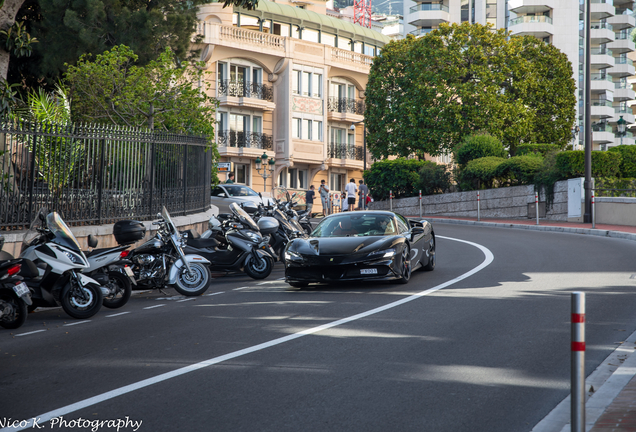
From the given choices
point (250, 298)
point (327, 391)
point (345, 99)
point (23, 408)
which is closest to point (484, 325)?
point (327, 391)

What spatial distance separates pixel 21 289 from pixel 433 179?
3252 centimetres

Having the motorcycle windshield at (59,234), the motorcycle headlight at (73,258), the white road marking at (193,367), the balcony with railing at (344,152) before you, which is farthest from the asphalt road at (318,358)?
the balcony with railing at (344,152)

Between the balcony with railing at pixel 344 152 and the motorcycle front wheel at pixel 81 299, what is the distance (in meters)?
44.9

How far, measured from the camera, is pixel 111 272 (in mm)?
10422

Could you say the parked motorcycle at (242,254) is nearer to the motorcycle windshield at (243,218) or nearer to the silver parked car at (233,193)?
the motorcycle windshield at (243,218)

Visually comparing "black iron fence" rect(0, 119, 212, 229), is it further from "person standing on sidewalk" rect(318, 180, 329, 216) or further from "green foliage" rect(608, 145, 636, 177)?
"green foliage" rect(608, 145, 636, 177)

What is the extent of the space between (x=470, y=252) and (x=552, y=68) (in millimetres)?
30646

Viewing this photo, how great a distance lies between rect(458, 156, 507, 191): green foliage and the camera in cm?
3525

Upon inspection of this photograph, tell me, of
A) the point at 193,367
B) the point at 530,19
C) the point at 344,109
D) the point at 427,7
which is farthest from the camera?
the point at 427,7

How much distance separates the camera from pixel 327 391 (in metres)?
5.74

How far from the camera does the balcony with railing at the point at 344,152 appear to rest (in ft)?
179

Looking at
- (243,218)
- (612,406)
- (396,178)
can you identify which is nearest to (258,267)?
(243,218)

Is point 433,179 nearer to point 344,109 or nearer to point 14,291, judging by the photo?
point 344,109

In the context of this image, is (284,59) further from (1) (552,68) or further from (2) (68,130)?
(2) (68,130)
